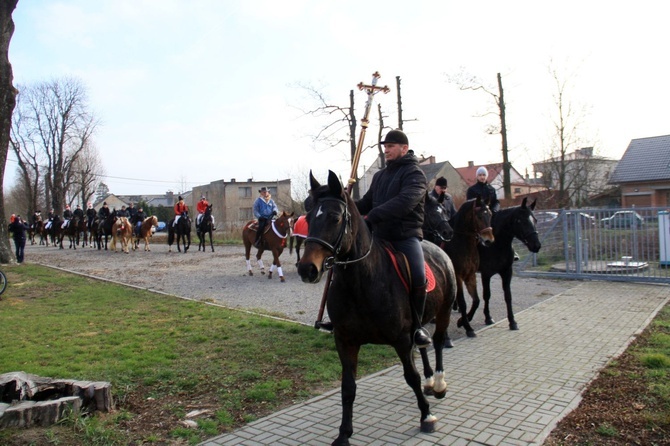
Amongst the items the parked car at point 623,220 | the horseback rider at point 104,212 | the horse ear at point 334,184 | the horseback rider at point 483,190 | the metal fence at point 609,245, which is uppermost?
the horseback rider at point 104,212

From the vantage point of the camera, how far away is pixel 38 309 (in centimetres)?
1045

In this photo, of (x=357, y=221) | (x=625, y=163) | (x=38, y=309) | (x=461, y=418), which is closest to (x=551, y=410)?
(x=461, y=418)

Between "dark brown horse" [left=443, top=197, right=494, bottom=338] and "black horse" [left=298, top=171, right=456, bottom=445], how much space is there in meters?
3.93

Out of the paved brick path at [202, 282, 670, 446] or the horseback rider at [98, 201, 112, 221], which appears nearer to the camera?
the paved brick path at [202, 282, 670, 446]

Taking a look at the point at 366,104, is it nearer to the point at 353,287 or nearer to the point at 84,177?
the point at 353,287

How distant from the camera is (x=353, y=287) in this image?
13.6 feet

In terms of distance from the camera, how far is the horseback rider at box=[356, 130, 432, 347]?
14.5ft

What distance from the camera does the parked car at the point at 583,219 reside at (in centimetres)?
1475

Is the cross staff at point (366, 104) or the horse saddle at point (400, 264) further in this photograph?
the cross staff at point (366, 104)

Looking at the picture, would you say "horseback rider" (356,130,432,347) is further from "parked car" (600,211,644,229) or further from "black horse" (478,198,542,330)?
"parked car" (600,211,644,229)

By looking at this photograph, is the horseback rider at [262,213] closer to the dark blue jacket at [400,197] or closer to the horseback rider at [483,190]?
the horseback rider at [483,190]

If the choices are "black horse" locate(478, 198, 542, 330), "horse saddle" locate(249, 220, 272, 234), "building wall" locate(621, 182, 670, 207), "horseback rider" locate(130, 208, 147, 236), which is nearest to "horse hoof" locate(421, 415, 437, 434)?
"black horse" locate(478, 198, 542, 330)

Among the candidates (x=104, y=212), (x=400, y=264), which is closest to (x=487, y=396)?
(x=400, y=264)

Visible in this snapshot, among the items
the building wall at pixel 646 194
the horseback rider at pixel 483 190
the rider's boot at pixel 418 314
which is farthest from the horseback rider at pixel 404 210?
the building wall at pixel 646 194
